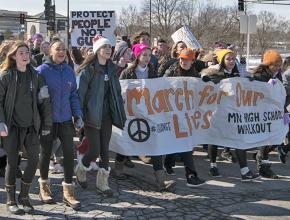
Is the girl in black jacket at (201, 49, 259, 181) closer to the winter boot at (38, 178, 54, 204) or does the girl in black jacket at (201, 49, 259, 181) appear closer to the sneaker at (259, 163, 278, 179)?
the sneaker at (259, 163, 278, 179)

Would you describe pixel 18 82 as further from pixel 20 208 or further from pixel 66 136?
pixel 20 208

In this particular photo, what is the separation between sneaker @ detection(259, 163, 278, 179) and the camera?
7.19 meters

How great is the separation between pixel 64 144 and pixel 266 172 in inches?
125

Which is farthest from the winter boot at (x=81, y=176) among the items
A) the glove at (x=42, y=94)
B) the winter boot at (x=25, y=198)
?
the glove at (x=42, y=94)

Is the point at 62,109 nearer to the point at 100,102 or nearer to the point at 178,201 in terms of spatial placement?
the point at 100,102

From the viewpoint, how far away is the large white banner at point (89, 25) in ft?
28.5

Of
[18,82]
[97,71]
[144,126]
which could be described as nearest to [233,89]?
[144,126]

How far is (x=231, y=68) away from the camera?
7332 millimetres

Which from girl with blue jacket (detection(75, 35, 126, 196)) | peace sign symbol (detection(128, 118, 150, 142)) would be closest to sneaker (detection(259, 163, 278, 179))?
peace sign symbol (detection(128, 118, 150, 142))

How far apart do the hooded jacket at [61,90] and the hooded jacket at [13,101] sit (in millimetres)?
152

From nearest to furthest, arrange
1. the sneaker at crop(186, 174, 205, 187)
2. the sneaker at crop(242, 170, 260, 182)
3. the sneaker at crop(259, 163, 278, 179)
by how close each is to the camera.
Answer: the sneaker at crop(186, 174, 205, 187) < the sneaker at crop(242, 170, 260, 182) < the sneaker at crop(259, 163, 278, 179)

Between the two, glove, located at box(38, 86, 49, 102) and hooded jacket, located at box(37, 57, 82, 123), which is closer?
glove, located at box(38, 86, 49, 102)

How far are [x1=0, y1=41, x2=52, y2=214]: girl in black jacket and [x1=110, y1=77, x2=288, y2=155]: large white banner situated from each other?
1.63m

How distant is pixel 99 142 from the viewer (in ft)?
19.6
